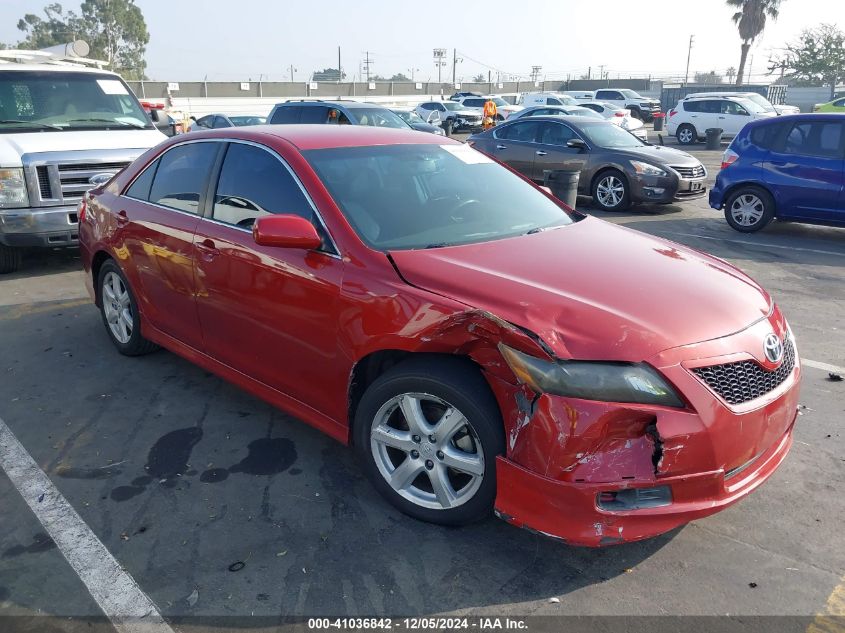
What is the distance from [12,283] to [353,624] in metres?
6.41

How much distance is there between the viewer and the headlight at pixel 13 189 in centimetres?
702

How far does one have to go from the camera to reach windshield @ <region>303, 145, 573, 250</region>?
3.46 m

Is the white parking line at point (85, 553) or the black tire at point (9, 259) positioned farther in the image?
the black tire at point (9, 259)

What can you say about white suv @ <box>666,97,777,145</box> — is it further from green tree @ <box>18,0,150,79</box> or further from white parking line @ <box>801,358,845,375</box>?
green tree @ <box>18,0,150,79</box>

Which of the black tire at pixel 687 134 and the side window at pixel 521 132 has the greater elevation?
the side window at pixel 521 132

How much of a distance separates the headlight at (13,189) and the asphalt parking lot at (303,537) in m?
3.25

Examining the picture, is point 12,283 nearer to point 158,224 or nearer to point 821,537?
point 158,224

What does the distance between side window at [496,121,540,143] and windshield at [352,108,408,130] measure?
199 cm

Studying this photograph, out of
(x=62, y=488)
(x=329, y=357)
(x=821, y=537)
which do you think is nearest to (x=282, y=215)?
(x=329, y=357)

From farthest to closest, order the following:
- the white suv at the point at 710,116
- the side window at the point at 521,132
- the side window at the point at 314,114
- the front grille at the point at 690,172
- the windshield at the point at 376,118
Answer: the white suv at the point at 710,116, the side window at the point at 314,114, the windshield at the point at 376,118, the side window at the point at 521,132, the front grille at the point at 690,172

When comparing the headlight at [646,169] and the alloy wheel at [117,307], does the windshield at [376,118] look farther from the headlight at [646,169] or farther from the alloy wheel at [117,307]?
the alloy wheel at [117,307]

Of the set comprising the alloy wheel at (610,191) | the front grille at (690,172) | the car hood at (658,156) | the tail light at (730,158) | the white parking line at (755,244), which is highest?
the tail light at (730,158)

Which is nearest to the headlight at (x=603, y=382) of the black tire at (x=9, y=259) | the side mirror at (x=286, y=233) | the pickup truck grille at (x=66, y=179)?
the side mirror at (x=286, y=233)

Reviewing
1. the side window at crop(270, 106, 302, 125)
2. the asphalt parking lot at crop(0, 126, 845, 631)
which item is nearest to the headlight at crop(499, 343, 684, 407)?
the asphalt parking lot at crop(0, 126, 845, 631)
